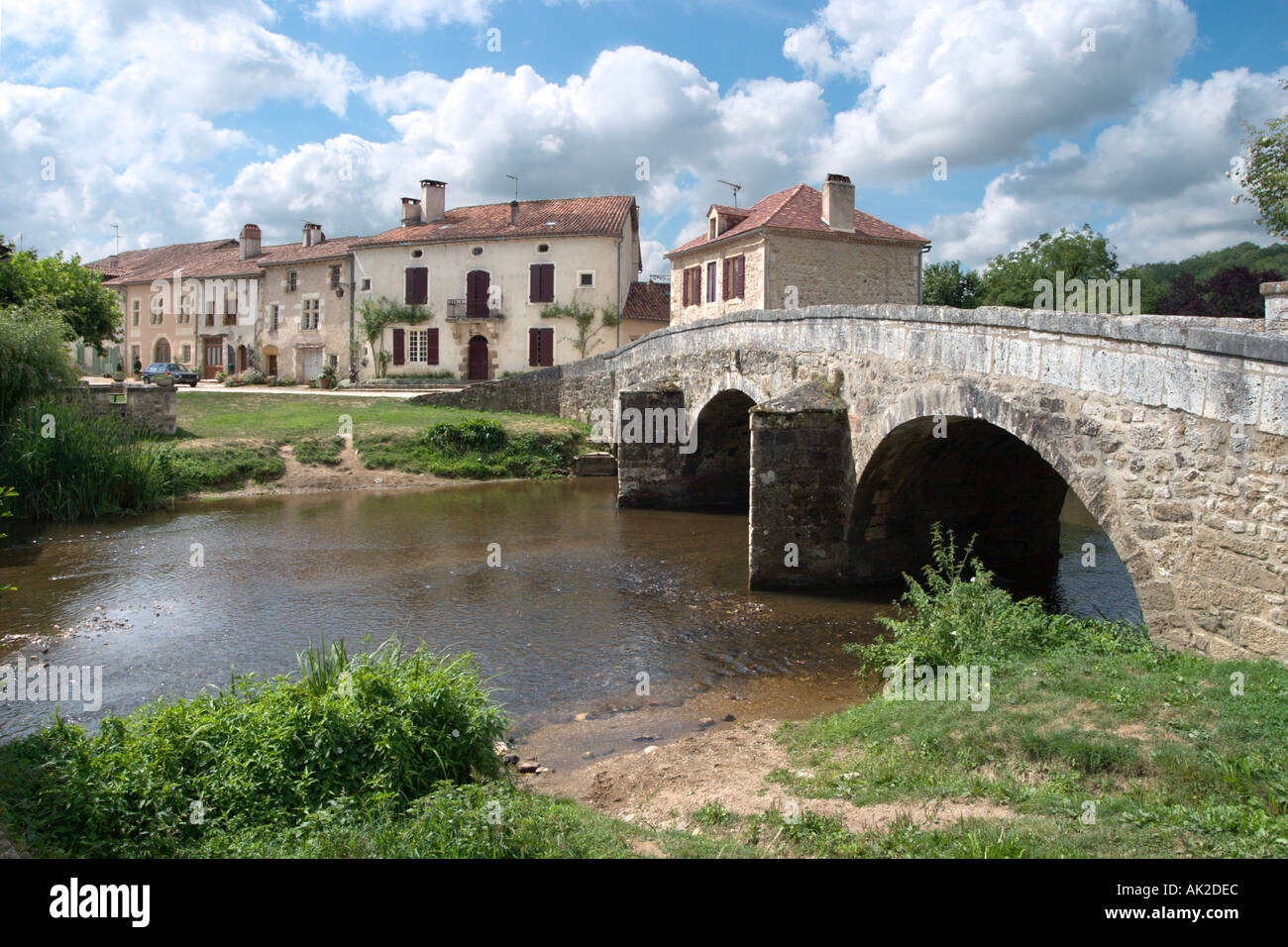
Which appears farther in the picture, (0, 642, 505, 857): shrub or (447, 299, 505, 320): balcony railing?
(447, 299, 505, 320): balcony railing

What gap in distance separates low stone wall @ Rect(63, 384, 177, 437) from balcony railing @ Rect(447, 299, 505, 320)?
51.6 feet

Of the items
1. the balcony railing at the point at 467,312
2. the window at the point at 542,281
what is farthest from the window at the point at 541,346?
the balcony railing at the point at 467,312

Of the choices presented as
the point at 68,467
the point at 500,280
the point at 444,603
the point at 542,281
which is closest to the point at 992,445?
the point at 444,603

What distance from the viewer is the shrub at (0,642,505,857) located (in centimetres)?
420

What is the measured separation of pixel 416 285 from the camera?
1436 inches

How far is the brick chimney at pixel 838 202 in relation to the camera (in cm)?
2856

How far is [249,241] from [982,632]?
44.6 meters

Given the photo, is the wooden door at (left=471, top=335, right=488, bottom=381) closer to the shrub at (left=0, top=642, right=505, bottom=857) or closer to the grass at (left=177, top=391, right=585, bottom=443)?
the grass at (left=177, top=391, right=585, bottom=443)

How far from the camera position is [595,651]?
902 centimetres

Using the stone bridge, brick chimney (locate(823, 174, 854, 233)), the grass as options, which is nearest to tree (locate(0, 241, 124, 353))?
the grass

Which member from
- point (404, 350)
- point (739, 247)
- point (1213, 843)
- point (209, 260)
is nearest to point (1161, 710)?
point (1213, 843)

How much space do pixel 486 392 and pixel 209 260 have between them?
82.7 ft

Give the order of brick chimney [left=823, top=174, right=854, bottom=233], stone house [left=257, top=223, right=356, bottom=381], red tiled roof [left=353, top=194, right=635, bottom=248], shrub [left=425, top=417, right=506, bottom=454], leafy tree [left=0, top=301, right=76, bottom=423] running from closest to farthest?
leafy tree [left=0, top=301, right=76, bottom=423] → shrub [left=425, top=417, right=506, bottom=454] → brick chimney [left=823, top=174, right=854, bottom=233] → red tiled roof [left=353, top=194, right=635, bottom=248] → stone house [left=257, top=223, right=356, bottom=381]
